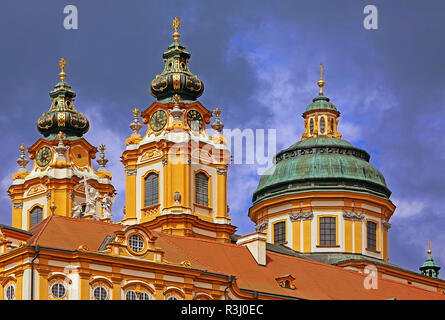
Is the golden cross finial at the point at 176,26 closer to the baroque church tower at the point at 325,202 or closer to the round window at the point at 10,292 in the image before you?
the baroque church tower at the point at 325,202

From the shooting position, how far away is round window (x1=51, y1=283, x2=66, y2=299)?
7069 centimetres

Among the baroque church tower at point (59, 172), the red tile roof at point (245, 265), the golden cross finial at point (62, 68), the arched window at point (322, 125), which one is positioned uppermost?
the golden cross finial at point (62, 68)

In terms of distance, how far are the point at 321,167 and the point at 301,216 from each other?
14.7 ft

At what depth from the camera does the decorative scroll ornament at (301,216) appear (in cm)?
10562

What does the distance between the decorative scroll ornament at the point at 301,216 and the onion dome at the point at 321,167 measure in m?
1.85

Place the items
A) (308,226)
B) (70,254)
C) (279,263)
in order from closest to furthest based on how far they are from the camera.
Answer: (70,254) → (279,263) → (308,226)

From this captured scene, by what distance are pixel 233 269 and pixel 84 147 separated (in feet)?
102

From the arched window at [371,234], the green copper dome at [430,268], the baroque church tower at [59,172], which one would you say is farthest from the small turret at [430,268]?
the baroque church tower at [59,172]

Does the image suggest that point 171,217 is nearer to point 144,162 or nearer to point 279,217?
point 144,162

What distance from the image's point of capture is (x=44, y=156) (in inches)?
4240
